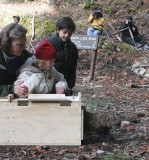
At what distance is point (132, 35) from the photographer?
41.6 feet

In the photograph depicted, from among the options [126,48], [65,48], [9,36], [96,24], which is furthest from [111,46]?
[9,36]

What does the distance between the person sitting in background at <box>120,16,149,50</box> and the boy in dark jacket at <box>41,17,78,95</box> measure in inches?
336

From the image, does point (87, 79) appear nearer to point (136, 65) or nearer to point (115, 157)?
point (136, 65)

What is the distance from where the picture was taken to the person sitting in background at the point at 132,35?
12.6 meters

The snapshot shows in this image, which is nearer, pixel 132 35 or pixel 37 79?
pixel 37 79

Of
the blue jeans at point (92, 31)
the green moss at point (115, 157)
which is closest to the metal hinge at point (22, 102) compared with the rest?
the green moss at point (115, 157)

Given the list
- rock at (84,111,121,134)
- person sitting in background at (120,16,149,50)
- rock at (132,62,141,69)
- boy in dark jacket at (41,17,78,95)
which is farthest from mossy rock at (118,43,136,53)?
rock at (84,111,121,134)

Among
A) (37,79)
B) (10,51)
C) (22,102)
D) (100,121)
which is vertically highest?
(10,51)

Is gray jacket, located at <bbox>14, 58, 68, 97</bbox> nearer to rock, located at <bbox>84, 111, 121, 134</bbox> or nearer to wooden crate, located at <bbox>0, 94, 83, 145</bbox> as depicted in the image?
wooden crate, located at <bbox>0, 94, 83, 145</bbox>

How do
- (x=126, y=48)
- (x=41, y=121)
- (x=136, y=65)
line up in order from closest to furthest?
(x=41, y=121) < (x=136, y=65) < (x=126, y=48)

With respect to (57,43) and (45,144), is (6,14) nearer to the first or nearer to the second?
(57,43)

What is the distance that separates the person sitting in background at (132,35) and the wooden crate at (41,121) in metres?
9.92

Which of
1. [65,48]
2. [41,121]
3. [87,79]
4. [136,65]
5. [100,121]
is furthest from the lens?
[136,65]

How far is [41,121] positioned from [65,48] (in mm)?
1611
